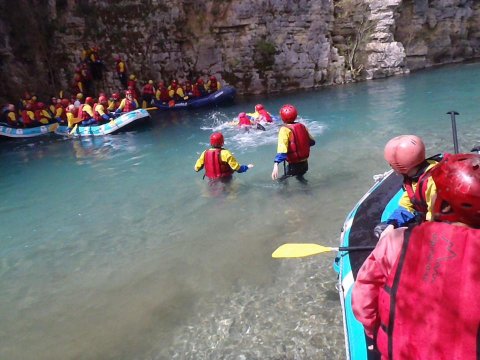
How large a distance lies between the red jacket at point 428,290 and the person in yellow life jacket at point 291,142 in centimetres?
424

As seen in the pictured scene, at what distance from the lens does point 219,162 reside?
22.4 ft

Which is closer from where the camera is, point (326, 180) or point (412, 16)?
point (326, 180)

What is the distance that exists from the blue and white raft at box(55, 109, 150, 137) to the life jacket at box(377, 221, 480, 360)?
45.2ft

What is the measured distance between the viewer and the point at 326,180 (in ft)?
24.1

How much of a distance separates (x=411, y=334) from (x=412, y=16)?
2781 centimetres

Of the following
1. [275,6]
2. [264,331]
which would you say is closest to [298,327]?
[264,331]

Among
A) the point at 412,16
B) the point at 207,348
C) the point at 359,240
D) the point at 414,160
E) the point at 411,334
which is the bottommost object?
the point at 207,348

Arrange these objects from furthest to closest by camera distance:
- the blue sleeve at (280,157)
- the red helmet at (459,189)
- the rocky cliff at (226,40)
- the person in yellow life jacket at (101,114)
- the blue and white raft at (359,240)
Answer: the rocky cliff at (226,40)
the person in yellow life jacket at (101,114)
the blue sleeve at (280,157)
the blue and white raft at (359,240)
the red helmet at (459,189)

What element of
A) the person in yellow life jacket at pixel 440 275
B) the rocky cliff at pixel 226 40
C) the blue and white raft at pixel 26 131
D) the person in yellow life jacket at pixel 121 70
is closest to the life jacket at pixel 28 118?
the blue and white raft at pixel 26 131

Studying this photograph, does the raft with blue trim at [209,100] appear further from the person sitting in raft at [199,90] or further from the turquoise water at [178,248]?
the turquoise water at [178,248]

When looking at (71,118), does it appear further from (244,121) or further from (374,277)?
(374,277)

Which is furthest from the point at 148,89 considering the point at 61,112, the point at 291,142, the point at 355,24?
the point at 291,142

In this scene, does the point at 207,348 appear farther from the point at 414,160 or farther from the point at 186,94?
the point at 186,94

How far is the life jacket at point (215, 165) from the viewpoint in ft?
22.2
